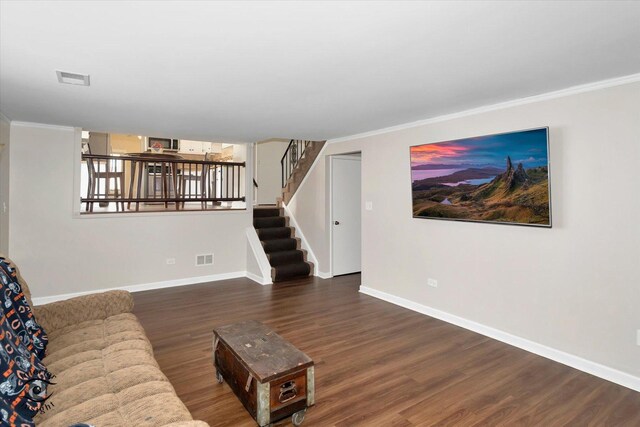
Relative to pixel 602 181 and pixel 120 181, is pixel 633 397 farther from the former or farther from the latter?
pixel 120 181

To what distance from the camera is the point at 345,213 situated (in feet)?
20.1

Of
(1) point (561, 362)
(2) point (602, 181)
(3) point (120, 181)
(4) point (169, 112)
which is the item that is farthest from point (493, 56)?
(3) point (120, 181)

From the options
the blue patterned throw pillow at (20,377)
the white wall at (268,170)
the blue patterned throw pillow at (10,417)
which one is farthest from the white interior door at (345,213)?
the blue patterned throw pillow at (10,417)

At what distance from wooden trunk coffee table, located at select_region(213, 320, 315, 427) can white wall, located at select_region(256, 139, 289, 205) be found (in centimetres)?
674

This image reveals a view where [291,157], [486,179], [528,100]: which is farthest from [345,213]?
[528,100]

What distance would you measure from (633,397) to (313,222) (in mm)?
4591

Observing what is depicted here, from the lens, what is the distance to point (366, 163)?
5.13 meters

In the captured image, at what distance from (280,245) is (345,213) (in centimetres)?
133

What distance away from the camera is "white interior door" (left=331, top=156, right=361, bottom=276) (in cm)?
598

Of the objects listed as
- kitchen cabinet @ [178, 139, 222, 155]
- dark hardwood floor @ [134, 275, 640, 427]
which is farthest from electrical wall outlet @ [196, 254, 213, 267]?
kitchen cabinet @ [178, 139, 222, 155]

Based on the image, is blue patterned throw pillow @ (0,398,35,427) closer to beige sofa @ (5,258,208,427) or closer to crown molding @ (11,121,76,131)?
beige sofa @ (5,258,208,427)

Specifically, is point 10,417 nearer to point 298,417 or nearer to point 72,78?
point 298,417

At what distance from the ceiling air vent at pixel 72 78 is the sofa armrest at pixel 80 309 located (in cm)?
168

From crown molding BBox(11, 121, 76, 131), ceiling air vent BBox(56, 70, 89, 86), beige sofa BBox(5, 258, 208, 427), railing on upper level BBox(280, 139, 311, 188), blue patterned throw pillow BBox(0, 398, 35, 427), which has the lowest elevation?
beige sofa BBox(5, 258, 208, 427)
